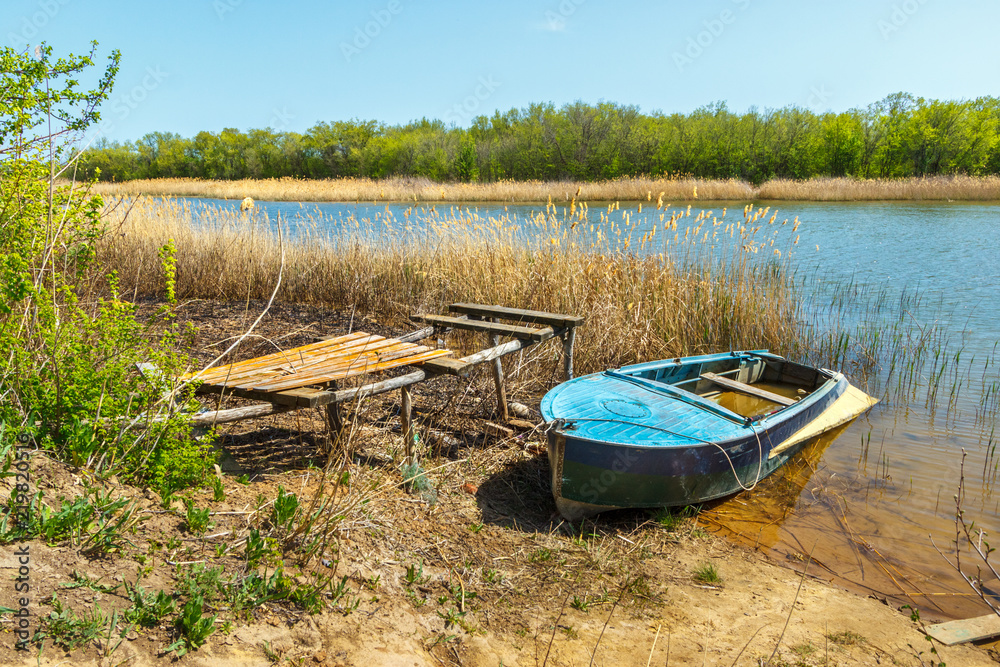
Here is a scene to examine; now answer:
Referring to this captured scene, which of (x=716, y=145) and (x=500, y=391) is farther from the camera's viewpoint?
(x=716, y=145)

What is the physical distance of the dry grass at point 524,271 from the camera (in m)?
6.78

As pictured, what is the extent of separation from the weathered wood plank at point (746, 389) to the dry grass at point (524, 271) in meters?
1.05

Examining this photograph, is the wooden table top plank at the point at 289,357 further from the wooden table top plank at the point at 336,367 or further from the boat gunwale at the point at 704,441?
the boat gunwale at the point at 704,441

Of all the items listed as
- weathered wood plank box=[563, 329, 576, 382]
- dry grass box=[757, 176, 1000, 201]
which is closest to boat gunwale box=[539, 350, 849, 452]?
weathered wood plank box=[563, 329, 576, 382]

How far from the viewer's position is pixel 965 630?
10.2ft

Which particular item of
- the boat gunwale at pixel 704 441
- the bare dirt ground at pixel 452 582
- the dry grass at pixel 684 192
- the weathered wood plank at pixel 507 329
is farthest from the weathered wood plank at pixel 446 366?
the dry grass at pixel 684 192

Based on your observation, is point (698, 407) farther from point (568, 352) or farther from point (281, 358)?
point (281, 358)

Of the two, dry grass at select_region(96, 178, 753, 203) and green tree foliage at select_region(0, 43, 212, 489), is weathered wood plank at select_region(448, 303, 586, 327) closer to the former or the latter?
green tree foliage at select_region(0, 43, 212, 489)

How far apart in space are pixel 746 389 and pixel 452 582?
360cm

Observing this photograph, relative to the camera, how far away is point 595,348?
641cm

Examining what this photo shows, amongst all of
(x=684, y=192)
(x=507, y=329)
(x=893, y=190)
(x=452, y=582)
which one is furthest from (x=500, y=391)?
(x=893, y=190)

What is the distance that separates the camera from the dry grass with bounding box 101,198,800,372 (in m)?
6.78

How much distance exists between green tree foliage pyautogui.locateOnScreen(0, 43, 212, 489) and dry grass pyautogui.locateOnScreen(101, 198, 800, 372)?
417 cm

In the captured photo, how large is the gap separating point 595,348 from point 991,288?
29.1 ft
